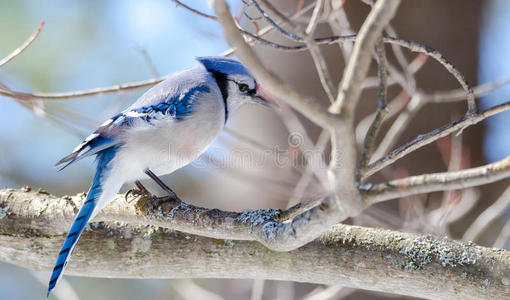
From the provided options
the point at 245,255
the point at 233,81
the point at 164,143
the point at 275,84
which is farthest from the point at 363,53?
the point at 233,81

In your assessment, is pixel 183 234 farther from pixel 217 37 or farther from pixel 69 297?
pixel 69 297

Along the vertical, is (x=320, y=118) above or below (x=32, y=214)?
above

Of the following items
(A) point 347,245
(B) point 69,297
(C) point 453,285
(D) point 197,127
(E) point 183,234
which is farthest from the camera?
(B) point 69,297

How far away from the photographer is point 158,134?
2.16 m

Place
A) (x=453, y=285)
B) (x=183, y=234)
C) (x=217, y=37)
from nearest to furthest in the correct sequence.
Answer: (x=453, y=285)
(x=183, y=234)
(x=217, y=37)

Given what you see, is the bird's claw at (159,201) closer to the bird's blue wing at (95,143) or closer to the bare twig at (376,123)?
the bird's blue wing at (95,143)

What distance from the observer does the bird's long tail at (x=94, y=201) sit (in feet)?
5.80

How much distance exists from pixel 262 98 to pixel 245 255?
0.92 metres

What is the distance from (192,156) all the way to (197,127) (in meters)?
0.11

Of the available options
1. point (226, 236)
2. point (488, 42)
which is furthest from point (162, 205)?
point (488, 42)

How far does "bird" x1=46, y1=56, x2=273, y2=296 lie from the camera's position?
2.09m

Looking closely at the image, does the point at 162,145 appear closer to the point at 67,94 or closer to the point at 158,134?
the point at 158,134

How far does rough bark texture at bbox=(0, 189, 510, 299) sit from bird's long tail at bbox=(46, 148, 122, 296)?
2.3 inches

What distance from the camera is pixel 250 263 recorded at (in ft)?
5.81
